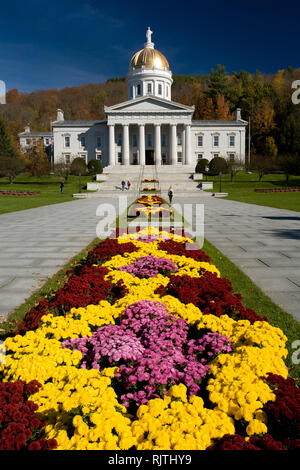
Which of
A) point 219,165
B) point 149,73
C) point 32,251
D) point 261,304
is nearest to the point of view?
point 261,304

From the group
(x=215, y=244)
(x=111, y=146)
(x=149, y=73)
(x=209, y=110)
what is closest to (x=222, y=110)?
(x=209, y=110)

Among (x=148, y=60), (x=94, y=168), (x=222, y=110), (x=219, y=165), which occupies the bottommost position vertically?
(x=219, y=165)

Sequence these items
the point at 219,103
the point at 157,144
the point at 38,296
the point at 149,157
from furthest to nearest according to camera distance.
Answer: the point at 219,103 → the point at 149,157 → the point at 157,144 → the point at 38,296

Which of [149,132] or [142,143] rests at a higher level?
[149,132]

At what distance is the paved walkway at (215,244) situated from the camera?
6367 mm

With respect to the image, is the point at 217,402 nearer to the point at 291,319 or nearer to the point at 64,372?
the point at 64,372

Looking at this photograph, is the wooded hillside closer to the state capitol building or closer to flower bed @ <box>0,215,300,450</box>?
the state capitol building

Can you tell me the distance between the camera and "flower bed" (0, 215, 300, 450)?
2.30m

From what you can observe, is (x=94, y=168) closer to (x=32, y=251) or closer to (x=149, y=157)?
(x=149, y=157)

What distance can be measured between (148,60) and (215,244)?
7686 cm

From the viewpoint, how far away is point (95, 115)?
10831 centimetres

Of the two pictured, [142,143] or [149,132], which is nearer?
[142,143]

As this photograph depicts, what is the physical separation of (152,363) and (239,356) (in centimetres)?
85

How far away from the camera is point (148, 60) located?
76.2 meters
